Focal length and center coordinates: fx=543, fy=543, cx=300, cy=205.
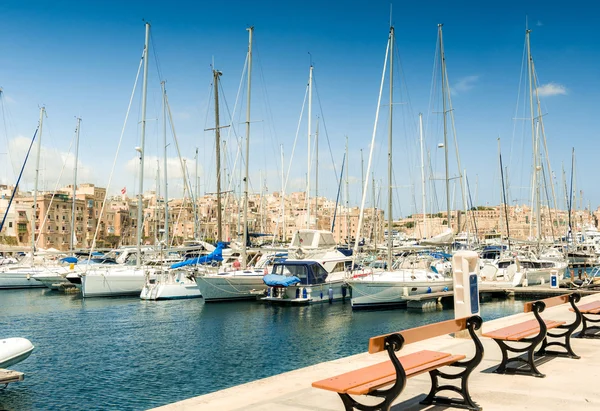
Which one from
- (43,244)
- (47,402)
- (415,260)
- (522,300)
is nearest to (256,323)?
(47,402)

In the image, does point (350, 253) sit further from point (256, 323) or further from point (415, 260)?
point (256, 323)

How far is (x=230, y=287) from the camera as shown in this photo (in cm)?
3009

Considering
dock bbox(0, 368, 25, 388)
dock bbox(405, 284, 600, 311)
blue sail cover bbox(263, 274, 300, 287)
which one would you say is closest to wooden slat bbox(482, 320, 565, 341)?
dock bbox(0, 368, 25, 388)

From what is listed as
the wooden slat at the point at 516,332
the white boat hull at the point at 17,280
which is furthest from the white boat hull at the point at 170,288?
the wooden slat at the point at 516,332

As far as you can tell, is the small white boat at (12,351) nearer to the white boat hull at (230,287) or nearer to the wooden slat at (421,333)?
the wooden slat at (421,333)

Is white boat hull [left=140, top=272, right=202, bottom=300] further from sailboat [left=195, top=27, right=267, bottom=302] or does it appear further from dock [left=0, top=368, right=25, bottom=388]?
dock [left=0, top=368, right=25, bottom=388]

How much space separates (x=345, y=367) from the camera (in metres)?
8.97

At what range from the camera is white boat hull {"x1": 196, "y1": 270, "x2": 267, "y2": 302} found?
29.6 m

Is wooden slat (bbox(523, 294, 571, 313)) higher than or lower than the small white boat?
higher

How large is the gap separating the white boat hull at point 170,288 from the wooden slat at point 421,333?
26376 mm

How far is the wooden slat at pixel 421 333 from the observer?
5703 millimetres

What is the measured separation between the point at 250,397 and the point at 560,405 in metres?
3.88

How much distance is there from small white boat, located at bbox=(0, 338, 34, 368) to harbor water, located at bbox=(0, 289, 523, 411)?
0.76 metres

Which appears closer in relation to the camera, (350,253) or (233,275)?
(233,275)
